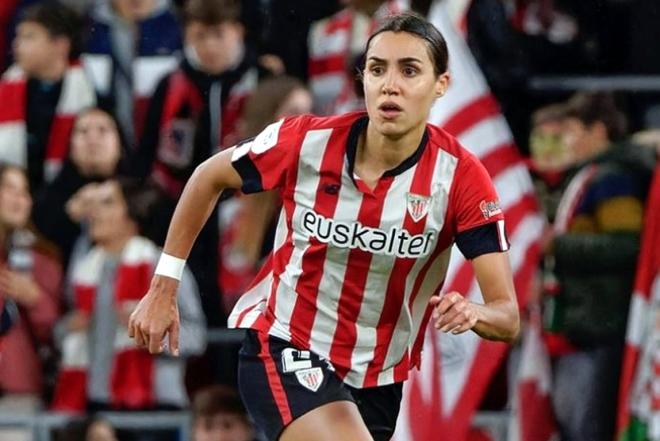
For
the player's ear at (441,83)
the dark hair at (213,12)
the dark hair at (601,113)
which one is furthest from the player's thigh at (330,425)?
the dark hair at (213,12)

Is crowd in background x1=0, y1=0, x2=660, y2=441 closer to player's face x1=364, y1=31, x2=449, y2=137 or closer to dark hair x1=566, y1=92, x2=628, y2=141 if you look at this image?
dark hair x1=566, y1=92, x2=628, y2=141

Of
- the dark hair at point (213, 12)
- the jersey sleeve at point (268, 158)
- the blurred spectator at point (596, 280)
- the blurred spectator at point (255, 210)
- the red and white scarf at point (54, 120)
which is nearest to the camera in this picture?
the jersey sleeve at point (268, 158)

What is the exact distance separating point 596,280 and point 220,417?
69.7 inches

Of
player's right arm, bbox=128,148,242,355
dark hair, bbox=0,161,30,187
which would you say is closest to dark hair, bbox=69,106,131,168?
dark hair, bbox=0,161,30,187

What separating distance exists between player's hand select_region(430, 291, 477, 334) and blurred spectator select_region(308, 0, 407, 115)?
344 cm

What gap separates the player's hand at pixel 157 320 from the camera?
21.7ft

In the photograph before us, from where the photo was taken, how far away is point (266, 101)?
30.6 feet

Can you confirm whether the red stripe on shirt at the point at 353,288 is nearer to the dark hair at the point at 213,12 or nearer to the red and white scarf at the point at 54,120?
the dark hair at the point at 213,12

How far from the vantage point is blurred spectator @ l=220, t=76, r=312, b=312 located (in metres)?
9.32

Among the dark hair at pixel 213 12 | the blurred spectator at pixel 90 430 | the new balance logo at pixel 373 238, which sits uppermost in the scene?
A: the dark hair at pixel 213 12

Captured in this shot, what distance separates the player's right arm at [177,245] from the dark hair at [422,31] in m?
0.63

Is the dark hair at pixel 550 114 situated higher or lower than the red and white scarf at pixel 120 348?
higher

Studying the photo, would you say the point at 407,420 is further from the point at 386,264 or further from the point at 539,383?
the point at 386,264

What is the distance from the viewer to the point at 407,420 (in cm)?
923
